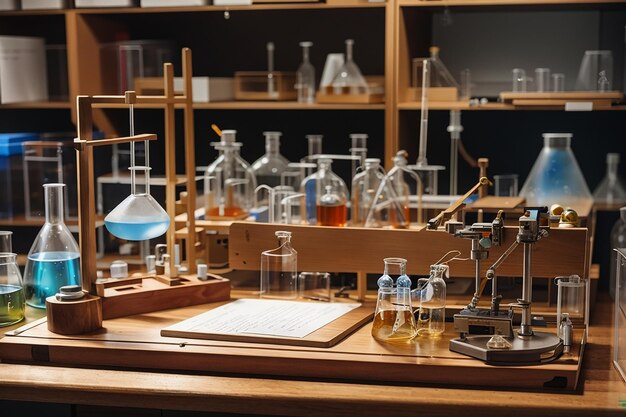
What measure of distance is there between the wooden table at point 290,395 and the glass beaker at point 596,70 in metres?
1.11

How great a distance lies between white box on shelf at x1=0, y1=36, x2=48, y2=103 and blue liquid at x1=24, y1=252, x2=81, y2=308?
3.24ft

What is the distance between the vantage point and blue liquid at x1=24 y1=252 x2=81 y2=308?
8.16ft

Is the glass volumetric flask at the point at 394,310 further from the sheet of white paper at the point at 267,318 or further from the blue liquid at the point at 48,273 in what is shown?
the blue liquid at the point at 48,273

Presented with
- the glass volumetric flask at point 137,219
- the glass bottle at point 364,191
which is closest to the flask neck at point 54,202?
the glass volumetric flask at point 137,219

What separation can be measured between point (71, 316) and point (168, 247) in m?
0.40

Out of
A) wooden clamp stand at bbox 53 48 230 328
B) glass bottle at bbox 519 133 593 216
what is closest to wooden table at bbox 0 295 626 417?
wooden clamp stand at bbox 53 48 230 328

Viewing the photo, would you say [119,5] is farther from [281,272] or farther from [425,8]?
[281,272]

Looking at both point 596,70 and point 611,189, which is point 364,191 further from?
point 611,189

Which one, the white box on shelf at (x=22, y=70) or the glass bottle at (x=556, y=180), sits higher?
the white box on shelf at (x=22, y=70)

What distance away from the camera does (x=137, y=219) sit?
2215 millimetres

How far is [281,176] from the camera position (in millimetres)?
2980

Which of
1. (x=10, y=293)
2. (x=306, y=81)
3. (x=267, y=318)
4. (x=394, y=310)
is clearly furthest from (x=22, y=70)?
(x=394, y=310)

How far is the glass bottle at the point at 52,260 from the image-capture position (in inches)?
97.9

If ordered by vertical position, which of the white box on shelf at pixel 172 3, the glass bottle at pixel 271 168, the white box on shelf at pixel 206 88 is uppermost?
the white box on shelf at pixel 172 3
